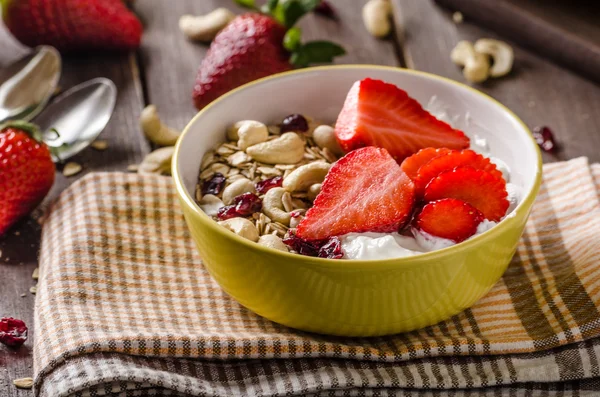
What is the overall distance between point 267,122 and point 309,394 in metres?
0.41

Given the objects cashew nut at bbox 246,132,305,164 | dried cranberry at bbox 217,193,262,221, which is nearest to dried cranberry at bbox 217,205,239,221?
dried cranberry at bbox 217,193,262,221

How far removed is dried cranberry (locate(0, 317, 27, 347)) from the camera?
0.88 meters

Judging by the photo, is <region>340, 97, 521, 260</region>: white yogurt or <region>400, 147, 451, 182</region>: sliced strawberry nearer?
<region>340, 97, 521, 260</region>: white yogurt

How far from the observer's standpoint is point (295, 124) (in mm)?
1016

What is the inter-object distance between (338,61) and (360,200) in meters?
0.66

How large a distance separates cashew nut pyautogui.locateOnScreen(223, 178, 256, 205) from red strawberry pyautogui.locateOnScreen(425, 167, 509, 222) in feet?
0.70

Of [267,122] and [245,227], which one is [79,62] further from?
[245,227]

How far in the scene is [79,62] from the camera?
146 cm

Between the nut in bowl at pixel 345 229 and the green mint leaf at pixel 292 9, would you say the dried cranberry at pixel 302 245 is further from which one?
the green mint leaf at pixel 292 9

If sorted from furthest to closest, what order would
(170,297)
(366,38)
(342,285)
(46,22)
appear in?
(366,38)
(46,22)
(170,297)
(342,285)

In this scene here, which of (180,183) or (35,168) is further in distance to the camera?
(35,168)

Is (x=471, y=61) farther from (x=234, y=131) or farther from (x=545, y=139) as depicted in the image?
(x=234, y=131)

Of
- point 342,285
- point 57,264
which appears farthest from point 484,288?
point 57,264

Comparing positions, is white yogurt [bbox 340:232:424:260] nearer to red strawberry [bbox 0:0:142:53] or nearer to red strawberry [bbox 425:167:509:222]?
red strawberry [bbox 425:167:509:222]
